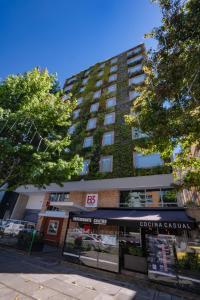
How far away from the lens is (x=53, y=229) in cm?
1794

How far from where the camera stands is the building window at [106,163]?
17484 millimetres

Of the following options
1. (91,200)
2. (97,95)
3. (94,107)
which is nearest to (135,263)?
(91,200)

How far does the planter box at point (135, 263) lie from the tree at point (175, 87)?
15.1ft

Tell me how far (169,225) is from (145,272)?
264cm

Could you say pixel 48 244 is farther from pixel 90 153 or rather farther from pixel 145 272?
pixel 145 272

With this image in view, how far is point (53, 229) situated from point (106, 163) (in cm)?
887

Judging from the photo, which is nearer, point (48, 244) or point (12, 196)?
point (48, 244)

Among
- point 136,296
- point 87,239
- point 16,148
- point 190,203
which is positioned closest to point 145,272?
point 136,296

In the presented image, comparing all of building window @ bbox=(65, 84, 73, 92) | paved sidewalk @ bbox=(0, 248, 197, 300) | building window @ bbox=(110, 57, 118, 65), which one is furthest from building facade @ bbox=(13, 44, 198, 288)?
building window @ bbox=(65, 84, 73, 92)

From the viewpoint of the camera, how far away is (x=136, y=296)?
6336 millimetres

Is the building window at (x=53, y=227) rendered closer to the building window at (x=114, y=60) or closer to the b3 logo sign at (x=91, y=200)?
the b3 logo sign at (x=91, y=200)

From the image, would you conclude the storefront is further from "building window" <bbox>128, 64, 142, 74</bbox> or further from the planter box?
"building window" <bbox>128, 64, 142, 74</bbox>

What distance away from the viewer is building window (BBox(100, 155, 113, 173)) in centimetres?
1748

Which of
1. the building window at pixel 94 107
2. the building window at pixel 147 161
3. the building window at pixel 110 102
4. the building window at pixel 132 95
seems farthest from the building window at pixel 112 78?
the building window at pixel 147 161
